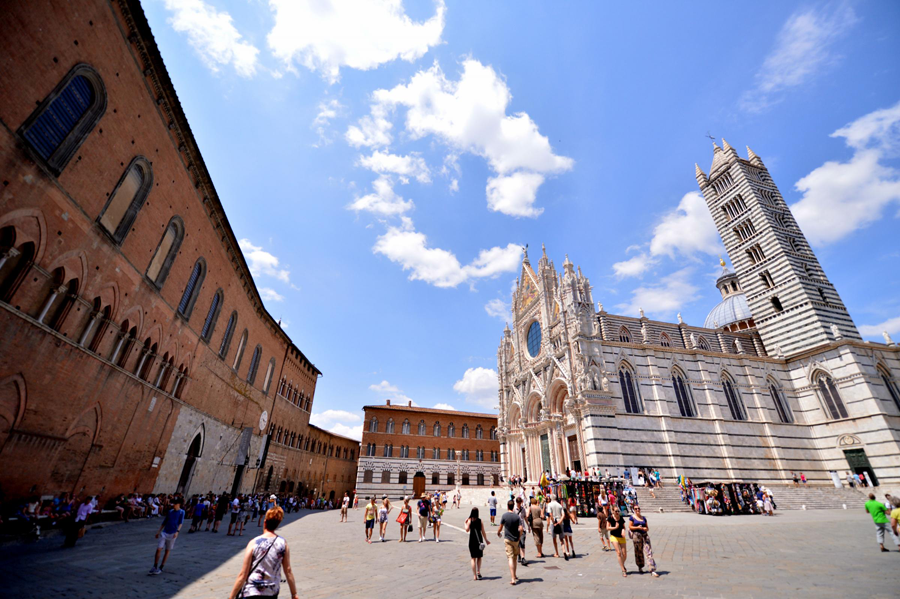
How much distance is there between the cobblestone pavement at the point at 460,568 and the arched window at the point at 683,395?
14676 mm

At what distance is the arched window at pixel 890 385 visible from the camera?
27.3 m

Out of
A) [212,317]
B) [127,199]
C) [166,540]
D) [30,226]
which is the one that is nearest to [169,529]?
[166,540]

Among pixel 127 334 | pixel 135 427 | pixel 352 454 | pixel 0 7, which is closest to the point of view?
pixel 0 7

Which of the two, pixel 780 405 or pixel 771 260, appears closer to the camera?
pixel 780 405

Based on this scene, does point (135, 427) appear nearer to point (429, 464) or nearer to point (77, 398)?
point (77, 398)

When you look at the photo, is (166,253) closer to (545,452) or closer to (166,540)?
(166,540)

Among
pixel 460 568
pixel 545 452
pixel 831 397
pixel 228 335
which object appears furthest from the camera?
pixel 831 397

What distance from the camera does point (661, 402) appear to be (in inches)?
1018

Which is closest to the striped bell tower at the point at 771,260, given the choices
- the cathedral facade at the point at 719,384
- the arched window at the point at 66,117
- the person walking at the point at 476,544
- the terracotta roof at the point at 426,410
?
the cathedral facade at the point at 719,384

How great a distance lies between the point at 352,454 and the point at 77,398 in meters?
42.1

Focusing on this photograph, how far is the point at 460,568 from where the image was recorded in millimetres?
8641

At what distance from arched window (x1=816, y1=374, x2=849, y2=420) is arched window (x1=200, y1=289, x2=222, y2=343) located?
4220 centimetres

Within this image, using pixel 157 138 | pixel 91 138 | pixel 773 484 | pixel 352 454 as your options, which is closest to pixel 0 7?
pixel 91 138

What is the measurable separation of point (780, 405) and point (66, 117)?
140ft
